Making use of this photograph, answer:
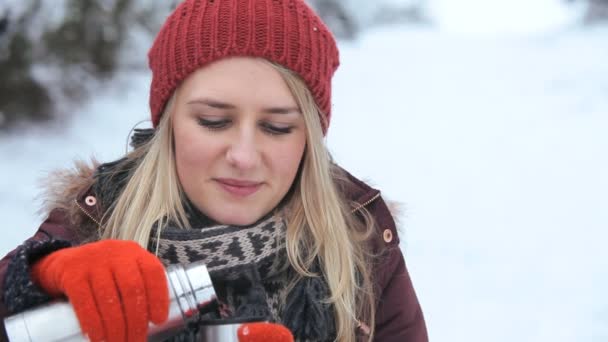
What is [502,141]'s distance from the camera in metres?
2.90

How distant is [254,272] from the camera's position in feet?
3.99

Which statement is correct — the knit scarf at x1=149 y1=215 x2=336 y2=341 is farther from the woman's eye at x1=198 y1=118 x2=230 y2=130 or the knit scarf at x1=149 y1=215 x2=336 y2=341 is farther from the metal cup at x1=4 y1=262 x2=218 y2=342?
the metal cup at x1=4 y1=262 x2=218 y2=342

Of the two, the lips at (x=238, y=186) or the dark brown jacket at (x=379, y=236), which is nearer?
the lips at (x=238, y=186)

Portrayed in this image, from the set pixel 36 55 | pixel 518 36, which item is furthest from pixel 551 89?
pixel 36 55

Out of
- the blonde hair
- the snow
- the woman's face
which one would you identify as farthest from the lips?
the snow

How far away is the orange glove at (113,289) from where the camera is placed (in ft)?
2.62

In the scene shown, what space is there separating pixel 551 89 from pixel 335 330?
2221 mm

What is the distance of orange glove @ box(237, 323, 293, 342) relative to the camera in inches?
34.0

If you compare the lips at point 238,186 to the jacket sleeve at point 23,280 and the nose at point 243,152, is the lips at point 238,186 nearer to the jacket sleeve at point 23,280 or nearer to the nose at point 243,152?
the nose at point 243,152

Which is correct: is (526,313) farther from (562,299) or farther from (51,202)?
(51,202)

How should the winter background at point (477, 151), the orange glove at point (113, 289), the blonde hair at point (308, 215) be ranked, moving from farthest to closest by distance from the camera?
the winter background at point (477, 151)
the blonde hair at point (308, 215)
the orange glove at point (113, 289)

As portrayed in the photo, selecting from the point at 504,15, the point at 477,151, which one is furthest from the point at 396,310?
the point at 504,15

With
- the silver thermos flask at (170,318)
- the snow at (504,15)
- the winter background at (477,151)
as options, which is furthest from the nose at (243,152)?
the snow at (504,15)

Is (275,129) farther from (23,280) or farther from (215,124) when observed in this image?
(23,280)
